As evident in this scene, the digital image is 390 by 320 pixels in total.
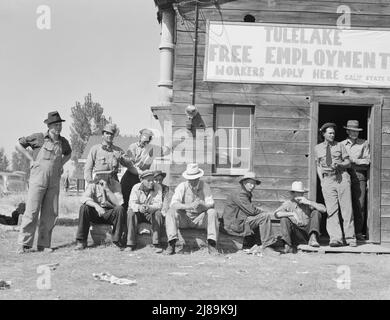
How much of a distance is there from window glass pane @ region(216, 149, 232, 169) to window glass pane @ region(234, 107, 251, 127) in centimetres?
53

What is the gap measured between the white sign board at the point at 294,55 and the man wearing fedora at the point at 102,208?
259cm

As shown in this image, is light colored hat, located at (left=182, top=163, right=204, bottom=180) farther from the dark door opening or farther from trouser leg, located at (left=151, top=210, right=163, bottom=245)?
the dark door opening

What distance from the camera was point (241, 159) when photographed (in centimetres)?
1000

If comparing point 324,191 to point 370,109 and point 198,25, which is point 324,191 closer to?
point 370,109

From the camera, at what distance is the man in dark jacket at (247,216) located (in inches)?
350

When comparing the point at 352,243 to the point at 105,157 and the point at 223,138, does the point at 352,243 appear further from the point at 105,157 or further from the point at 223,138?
the point at 105,157

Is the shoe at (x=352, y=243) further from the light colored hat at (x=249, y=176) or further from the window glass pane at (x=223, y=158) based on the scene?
the window glass pane at (x=223, y=158)

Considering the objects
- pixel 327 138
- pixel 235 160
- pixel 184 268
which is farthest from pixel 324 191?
pixel 184 268

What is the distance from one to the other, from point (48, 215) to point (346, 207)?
505 cm

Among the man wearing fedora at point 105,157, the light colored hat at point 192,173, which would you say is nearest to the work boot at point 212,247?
the light colored hat at point 192,173

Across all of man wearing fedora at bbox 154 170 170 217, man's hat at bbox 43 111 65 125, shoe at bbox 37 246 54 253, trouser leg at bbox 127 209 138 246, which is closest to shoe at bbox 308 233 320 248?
man wearing fedora at bbox 154 170 170 217

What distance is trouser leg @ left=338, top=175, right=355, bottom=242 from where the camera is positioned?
30.6ft

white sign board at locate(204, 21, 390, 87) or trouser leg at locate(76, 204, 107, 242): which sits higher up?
white sign board at locate(204, 21, 390, 87)

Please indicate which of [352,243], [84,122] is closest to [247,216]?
[352,243]
